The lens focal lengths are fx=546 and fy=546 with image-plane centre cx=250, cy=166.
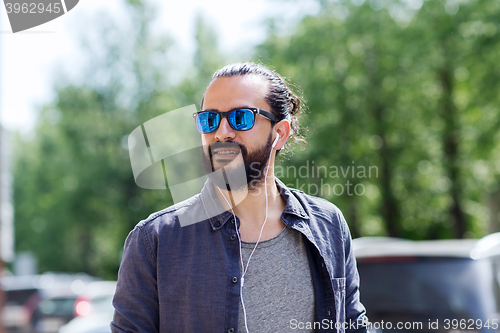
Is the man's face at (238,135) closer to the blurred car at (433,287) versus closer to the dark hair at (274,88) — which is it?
the dark hair at (274,88)

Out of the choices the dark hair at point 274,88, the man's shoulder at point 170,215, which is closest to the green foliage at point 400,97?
the dark hair at point 274,88

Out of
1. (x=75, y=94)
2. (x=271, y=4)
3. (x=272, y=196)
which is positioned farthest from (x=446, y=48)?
(x=75, y=94)

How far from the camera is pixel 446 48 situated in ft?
50.0

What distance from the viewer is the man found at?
6.58 feet

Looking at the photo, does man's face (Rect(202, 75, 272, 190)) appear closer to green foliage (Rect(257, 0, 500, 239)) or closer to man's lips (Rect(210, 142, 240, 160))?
man's lips (Rect(210, 142, 240, 160))

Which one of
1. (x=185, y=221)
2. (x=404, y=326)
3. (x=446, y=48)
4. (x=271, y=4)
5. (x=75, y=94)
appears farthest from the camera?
(x=75, y=94)

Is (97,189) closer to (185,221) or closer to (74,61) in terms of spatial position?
(74,61)

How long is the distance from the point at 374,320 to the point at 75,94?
2312 centimetres

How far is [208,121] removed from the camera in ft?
7.57

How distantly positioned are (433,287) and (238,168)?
2.28 metres

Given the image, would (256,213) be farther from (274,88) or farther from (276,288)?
(274,88)

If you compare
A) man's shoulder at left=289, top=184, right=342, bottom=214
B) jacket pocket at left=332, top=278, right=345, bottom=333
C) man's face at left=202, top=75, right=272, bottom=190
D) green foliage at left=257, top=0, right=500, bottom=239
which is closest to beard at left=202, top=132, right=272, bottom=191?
man's face at left=202, top=75, right=272, bottom=190

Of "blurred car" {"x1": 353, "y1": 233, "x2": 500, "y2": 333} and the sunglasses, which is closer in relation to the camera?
the sunglasses

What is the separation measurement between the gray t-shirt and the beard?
0.83 feet
